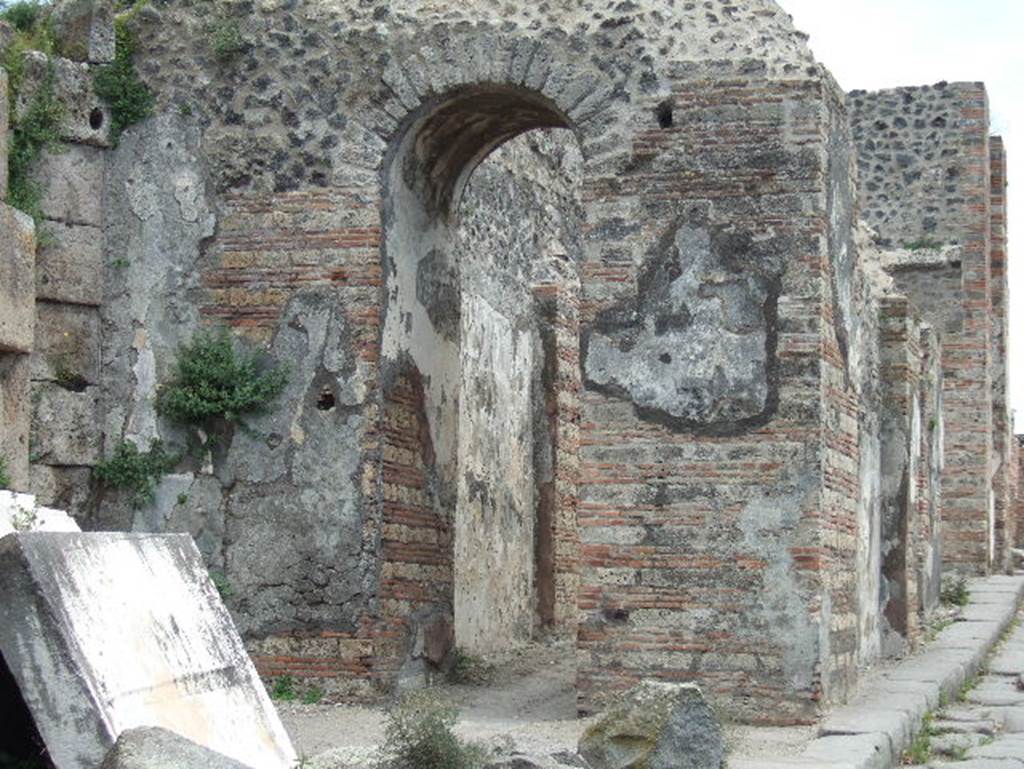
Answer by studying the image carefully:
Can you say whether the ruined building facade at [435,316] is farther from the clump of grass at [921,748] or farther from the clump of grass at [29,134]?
the clump of grass at [921,748]

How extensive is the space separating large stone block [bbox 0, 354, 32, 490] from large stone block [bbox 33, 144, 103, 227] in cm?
91

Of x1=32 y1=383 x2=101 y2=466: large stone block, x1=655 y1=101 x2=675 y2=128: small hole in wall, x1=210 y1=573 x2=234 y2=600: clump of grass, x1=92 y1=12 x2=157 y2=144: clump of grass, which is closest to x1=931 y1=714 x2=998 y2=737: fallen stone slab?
x1=655 y1=101 x2=675 y2=128: small hole in wall

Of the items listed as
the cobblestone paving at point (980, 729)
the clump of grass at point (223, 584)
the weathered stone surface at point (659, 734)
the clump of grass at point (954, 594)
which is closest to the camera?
the weathered stone surface at point (659, 734)

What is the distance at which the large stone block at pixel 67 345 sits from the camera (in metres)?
9.41

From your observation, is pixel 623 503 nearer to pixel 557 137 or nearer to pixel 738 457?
pixel 738 457

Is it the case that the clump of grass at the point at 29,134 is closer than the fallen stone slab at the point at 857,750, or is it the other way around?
the fallen stone slab at the point at 857,750

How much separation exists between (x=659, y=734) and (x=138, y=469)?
412 cm

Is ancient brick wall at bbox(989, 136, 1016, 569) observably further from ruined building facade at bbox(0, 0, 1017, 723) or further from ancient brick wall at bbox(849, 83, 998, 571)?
ruined building facade at bbox(0, 0, 1017, 723)

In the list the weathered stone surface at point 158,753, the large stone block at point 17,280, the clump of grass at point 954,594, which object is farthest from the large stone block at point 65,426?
the clump of grass at point 954,594

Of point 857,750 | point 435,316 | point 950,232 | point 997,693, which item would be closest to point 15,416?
point 435,316

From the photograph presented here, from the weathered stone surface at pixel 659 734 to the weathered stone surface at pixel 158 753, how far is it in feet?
6.59

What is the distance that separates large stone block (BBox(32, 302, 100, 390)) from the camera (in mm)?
9406

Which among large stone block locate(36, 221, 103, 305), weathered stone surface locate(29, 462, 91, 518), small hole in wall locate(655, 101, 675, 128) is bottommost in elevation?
weathered stone surface locate(29, 462, 91, 518)

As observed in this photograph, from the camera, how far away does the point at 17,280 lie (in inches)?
356
